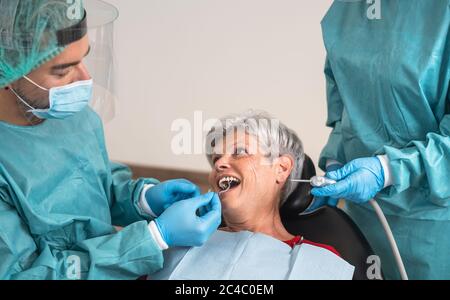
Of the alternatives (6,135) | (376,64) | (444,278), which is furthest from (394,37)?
(6,135)

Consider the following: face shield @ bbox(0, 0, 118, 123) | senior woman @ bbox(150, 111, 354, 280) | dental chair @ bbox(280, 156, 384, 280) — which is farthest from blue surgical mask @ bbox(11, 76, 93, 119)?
dental chair @ bbox(280, 156, 384, 280)

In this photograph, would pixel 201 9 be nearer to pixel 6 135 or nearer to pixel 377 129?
pixel 377 129

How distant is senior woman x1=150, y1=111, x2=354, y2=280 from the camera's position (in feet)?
4.66

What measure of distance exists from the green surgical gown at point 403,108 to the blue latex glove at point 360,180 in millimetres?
46

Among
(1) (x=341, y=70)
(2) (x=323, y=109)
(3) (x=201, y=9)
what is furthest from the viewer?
(2) (x=323, y=109)

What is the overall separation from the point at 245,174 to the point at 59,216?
57cm

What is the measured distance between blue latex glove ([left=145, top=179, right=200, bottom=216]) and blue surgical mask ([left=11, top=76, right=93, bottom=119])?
391 millimetres

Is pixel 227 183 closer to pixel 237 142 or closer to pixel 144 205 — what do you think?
pixel 237 142

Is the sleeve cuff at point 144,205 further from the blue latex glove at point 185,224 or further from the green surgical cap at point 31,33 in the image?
the green surgical cap at point 31,33

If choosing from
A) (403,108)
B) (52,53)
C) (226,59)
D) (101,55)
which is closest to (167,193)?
(101,55)

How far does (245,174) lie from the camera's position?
1.59 m

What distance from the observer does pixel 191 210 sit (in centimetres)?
138

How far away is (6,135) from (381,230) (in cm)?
113

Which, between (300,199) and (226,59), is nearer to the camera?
(300,199)
